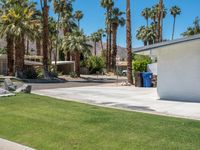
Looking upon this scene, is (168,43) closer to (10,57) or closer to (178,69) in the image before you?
(178,69)

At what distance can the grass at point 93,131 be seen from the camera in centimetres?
745

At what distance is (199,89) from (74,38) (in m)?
35.6

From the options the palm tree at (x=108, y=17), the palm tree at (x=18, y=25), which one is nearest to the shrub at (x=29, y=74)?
the palm tree at (x=18, y=25)

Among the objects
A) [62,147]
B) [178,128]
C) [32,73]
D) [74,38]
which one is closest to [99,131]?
[62,147]

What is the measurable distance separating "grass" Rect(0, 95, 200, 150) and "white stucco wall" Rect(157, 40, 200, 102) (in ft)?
21.3

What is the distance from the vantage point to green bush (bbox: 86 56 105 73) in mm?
72188

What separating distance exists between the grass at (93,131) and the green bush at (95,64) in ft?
198

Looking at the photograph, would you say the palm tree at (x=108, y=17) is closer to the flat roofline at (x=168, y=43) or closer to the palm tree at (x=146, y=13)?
the palm tree at (x=146, y=13)

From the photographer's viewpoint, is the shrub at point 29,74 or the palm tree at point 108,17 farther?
the palm tree at point 108,17

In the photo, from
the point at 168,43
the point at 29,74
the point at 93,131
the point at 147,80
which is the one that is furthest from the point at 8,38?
the point at 93,131

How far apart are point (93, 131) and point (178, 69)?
9.24m

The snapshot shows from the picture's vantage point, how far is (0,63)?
51000 mm

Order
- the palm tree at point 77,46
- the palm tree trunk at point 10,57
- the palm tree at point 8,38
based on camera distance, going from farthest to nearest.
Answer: the palm tree at point 77,46 < the palm tree trunk at point 10,57 < the palm tree at point 8,38

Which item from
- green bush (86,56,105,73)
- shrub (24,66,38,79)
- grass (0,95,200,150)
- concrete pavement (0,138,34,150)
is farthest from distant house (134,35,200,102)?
green bush (86,56,105,73)
